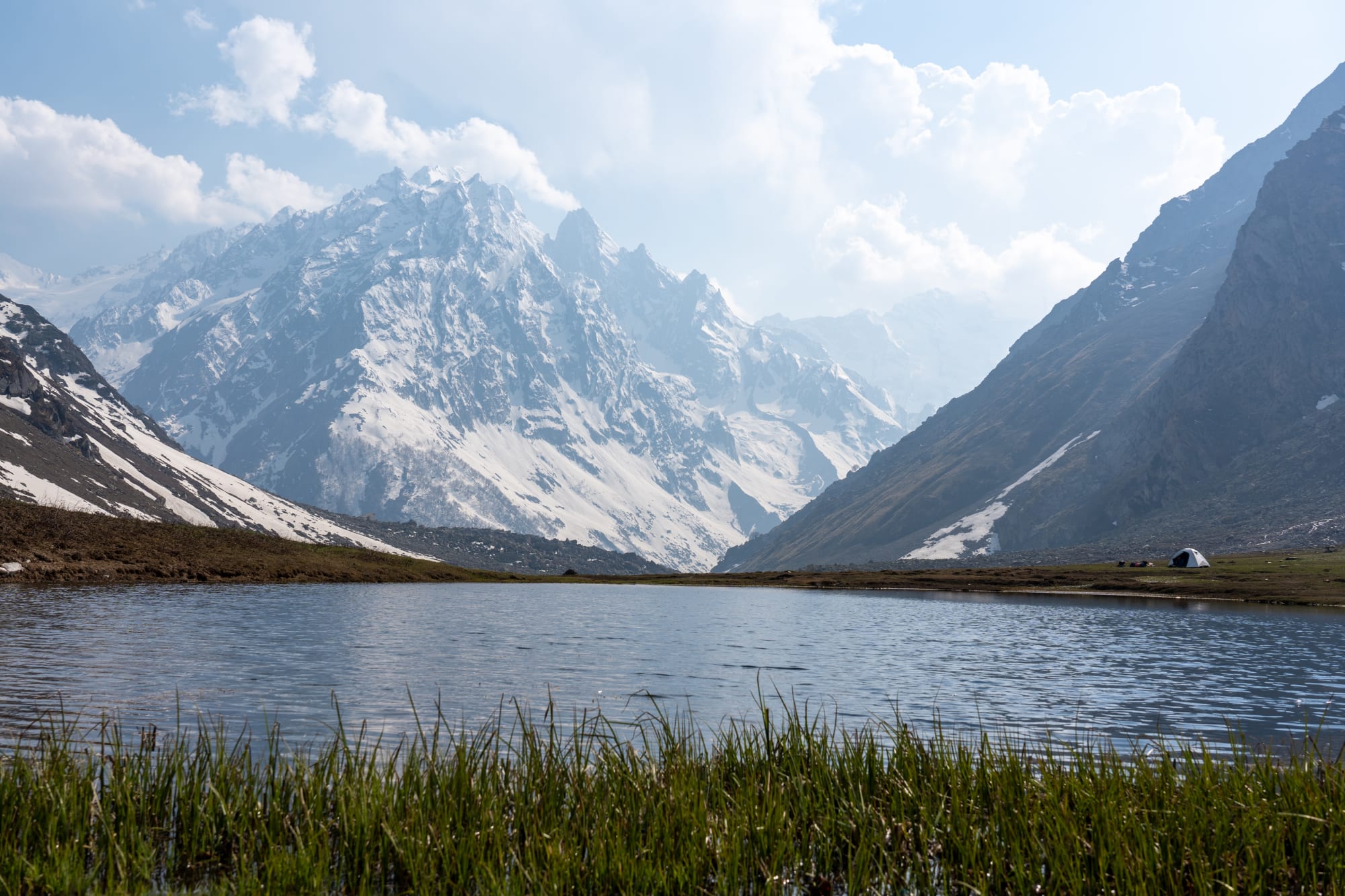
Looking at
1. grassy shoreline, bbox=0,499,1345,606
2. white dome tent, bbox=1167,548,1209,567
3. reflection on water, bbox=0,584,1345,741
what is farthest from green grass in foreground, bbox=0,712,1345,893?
white dome tent, bbox=1167,548,1209,567

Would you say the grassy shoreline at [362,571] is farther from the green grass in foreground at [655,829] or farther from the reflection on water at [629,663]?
the green grass in foreground at [655,829]

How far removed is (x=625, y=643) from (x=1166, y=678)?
1017 inches

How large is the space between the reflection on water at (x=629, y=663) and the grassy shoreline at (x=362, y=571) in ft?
23.4

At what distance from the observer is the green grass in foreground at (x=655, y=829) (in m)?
9.29

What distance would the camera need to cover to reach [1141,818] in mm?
11078

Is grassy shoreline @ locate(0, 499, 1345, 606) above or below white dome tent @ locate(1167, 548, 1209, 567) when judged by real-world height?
below

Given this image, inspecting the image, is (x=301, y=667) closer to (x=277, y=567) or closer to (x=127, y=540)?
(x=127, y=540)

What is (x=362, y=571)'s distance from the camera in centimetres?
10731

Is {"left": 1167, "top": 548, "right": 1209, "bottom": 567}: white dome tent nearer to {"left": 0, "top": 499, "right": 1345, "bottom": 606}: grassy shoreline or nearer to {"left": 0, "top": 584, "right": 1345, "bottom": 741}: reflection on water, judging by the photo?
{"left": 0, "top": 499, "right": 1345, "bottom": 606}: grassy shoreline

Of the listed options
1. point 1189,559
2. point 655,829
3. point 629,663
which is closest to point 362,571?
point 629,663

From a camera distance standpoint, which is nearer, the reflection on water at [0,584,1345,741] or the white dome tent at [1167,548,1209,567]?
the reflection on water at [0,584,1345,741]

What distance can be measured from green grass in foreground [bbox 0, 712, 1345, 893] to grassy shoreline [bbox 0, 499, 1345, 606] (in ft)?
199

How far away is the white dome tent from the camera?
137500 millimetres

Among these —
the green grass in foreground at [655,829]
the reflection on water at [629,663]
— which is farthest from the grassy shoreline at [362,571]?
the green grass in foreground at [655,829]
